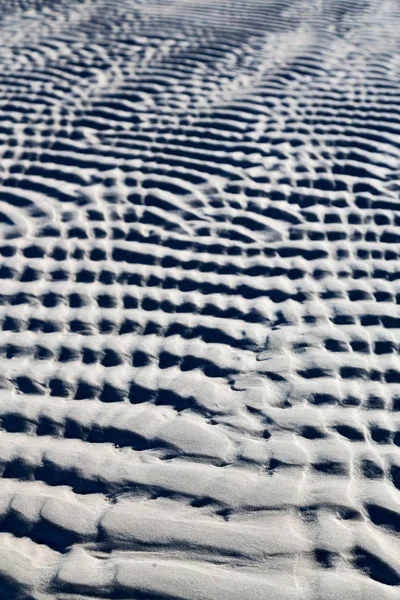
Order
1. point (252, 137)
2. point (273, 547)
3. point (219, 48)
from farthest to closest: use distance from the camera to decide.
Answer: point (219, 48) → point (252, 137) → point (273, 547)

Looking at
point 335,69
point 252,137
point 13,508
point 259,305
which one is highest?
point 335,69

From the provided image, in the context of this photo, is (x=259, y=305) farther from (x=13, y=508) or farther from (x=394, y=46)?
(x=394, y=46)

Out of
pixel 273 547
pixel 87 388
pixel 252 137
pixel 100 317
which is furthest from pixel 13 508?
pixel 252 137

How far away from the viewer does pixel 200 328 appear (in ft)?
11.0

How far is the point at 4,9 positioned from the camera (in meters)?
7.89

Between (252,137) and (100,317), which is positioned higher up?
(252,137)

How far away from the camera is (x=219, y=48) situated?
6801 millimetres

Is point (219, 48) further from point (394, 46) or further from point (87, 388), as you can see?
point (87, 388)

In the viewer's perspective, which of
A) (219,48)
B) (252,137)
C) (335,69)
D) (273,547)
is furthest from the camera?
(219,48)

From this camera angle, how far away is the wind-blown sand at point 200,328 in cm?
227

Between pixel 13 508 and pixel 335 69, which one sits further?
pixel 335 69

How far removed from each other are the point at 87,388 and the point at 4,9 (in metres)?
6.46

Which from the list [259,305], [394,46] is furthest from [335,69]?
[259,305]

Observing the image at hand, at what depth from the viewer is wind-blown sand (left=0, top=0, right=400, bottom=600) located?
7.44 ft
